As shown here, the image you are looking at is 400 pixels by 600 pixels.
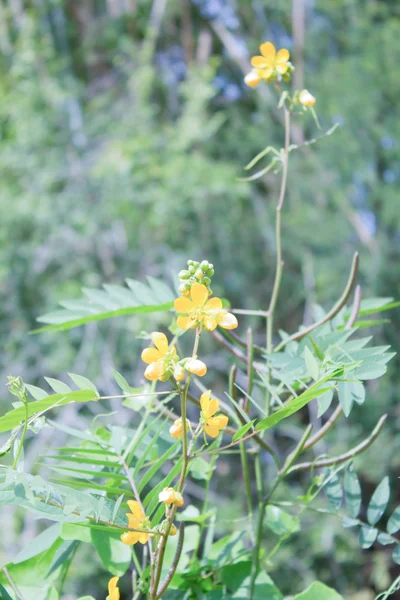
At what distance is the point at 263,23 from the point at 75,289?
143cm

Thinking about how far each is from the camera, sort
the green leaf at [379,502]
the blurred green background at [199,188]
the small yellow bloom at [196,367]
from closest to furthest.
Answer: the small yellow bloom at [196,367] < the green leaf at [379,502] < the blurred green background at [199,188]

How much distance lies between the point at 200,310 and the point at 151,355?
29 millimetres

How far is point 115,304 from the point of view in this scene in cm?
41

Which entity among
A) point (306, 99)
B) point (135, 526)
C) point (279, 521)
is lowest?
point (279, 521)

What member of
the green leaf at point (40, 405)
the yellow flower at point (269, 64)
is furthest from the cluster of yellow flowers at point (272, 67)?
the green leaf at point (40, 405)

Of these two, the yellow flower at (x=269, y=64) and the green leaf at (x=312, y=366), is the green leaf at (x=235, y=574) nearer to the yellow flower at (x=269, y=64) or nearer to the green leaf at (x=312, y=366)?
the green leaf at (x=312, y=366)

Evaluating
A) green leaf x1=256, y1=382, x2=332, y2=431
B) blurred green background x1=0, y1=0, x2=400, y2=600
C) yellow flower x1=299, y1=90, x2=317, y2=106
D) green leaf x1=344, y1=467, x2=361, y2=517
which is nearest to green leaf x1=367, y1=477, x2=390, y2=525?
green leaf x1=344, y1=467, x2=361, y2=517

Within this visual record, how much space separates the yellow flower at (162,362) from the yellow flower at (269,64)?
0.25m

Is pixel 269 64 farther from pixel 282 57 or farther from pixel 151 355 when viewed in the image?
pixel 151 355

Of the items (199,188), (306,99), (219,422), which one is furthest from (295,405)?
(199,188)

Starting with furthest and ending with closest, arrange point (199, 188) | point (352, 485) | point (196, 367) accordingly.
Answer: point (199, 188) < point (352, 485) < point (196, 367)

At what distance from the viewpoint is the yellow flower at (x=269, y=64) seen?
414mm

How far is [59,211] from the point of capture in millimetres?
2160

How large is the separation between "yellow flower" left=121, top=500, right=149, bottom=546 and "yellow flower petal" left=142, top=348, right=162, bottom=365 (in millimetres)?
65
